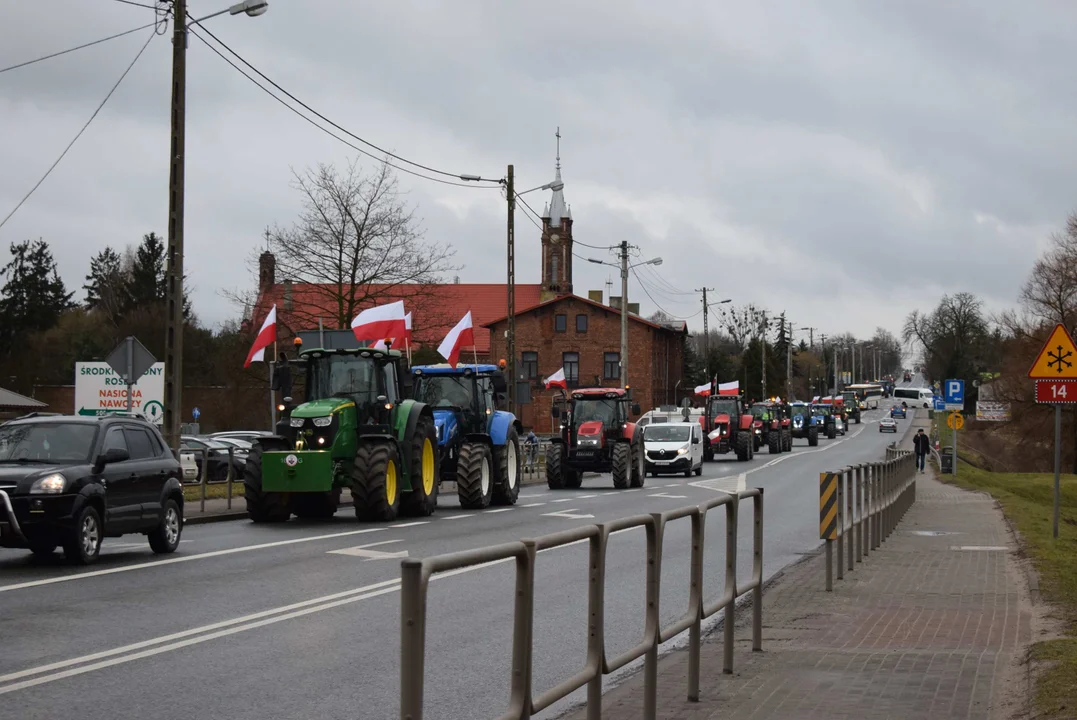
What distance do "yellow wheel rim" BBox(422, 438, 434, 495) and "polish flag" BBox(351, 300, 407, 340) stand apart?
7887mm

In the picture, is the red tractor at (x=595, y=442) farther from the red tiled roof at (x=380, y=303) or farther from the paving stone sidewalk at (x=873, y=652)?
the paving stone sidewalk at (x=873, y=652)

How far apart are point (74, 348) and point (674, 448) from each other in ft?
177

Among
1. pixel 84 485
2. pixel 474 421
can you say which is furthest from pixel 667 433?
pixel 84 485

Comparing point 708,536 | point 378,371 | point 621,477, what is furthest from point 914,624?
point 621,477

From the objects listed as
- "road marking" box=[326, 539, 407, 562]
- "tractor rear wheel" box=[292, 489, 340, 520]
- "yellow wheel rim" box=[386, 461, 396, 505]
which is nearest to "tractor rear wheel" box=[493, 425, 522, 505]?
"tractor rear wheel" box=[292, 489, 340, 520]

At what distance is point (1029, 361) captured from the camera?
65625mm

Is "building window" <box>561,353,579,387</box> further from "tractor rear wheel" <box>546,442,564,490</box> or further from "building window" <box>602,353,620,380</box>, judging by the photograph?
"tractor rear wheel" <box>546,442,564,490</box>

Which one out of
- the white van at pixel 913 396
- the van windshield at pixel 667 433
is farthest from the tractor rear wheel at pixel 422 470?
the white van at pixel 913 396

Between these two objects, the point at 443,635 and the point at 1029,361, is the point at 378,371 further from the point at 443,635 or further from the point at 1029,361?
the point at 1029,361

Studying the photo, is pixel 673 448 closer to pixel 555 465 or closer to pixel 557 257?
pixel 555 465

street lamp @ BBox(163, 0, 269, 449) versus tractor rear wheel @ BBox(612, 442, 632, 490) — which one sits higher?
street lamp @ BBox(163, 0, 269, 449)

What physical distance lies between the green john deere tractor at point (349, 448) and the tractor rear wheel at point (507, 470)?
140 inches

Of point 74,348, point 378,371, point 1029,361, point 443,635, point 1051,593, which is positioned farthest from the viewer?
point 74,348

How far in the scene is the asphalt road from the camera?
5172mm
